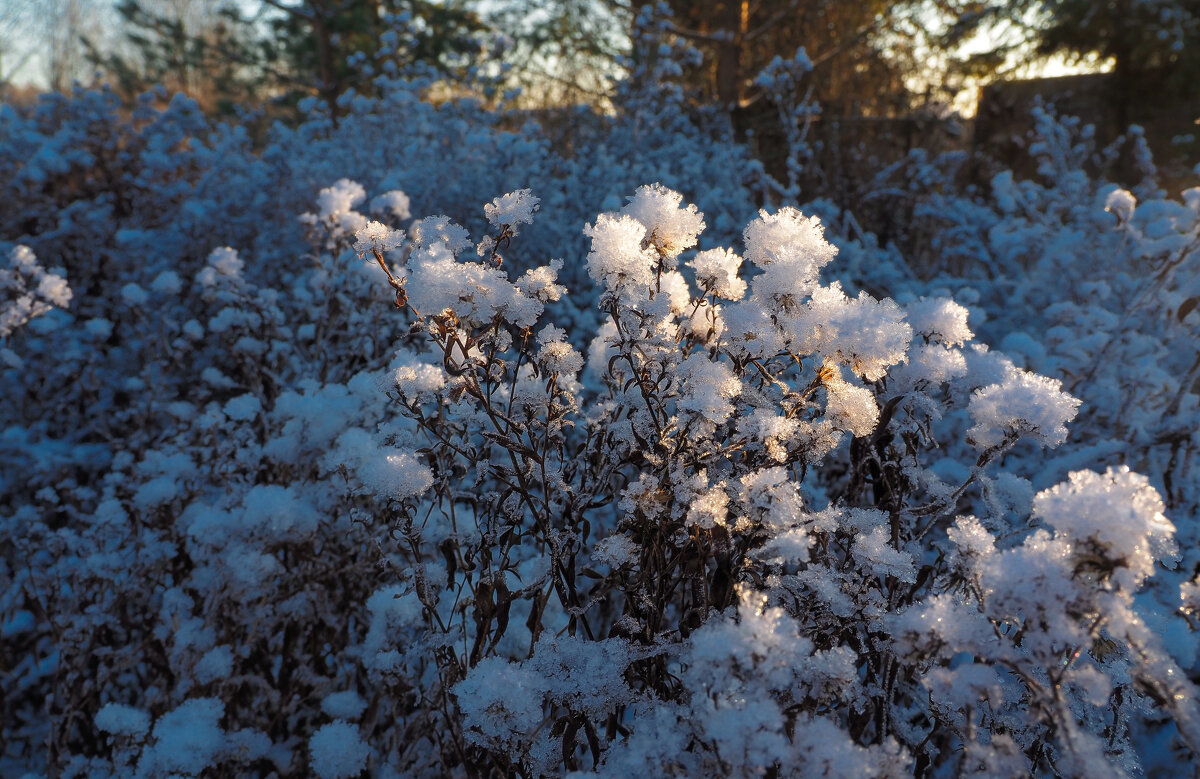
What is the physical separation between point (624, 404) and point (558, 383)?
0.17 meters

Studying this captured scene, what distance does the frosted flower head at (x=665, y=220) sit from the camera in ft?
4.20

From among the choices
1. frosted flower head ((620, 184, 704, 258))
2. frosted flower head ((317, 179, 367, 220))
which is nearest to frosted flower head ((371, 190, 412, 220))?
frosted flower head ((317, 179, 367, 220))

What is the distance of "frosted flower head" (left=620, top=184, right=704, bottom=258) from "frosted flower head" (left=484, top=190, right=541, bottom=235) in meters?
0.18

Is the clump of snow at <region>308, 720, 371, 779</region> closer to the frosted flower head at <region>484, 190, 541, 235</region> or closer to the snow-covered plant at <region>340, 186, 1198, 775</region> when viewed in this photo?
the snow-covered plant at <region>340, 186, 1198, 775</region>

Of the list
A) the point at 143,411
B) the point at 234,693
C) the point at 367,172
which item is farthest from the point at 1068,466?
the point at 367,172

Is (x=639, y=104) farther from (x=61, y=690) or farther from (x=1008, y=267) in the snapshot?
(x=61, y=690)

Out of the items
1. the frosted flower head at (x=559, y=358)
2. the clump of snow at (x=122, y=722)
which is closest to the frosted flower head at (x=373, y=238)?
the frosted flower head at (x=559, y=358)

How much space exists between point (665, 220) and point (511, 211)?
28cm

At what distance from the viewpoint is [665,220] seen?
4.20 feet

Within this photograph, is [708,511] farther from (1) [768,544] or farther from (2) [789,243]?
(2) [789,243]

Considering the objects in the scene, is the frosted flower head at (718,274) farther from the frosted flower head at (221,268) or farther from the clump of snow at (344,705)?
the frosted flower head at (221,268)

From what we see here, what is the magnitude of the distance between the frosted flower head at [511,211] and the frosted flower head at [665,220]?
0.18 meters

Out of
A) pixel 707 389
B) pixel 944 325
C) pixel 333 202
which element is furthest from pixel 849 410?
pixel 333 202

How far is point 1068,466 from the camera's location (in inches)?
97.0
